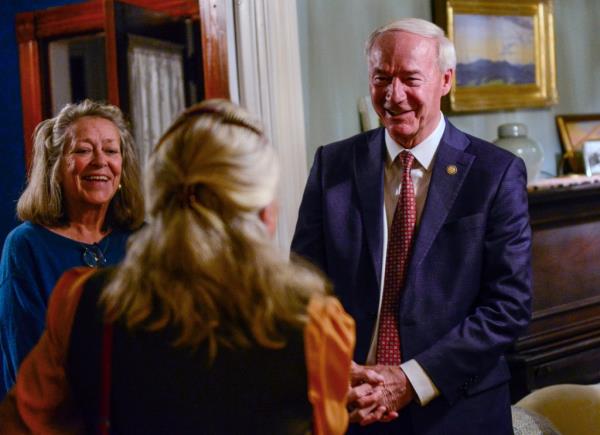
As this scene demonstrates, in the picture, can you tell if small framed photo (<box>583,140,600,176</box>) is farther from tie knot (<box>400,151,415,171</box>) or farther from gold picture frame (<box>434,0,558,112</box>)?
tie knot (<box>400,151,415,171</box>)

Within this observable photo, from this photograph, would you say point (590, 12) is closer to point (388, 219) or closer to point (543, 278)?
point (543, 278)

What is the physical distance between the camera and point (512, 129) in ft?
13.1

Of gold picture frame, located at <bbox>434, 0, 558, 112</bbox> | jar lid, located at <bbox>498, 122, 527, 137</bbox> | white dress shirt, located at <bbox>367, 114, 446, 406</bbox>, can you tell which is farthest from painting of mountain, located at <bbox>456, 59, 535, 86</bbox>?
white dress shirt, located at <bbox>367, 114, 446, 406</bbox>

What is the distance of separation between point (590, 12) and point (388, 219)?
A: 317 cm

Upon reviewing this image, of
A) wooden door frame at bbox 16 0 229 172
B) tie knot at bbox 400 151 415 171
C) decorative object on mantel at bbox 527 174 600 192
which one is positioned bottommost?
decorative object on mantel at bbox 527 174 600 192

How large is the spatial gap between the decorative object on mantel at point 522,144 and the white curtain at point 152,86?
1.56 m

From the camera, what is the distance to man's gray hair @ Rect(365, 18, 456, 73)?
84.1 inches

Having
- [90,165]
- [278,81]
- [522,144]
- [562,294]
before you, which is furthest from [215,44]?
[562,294]

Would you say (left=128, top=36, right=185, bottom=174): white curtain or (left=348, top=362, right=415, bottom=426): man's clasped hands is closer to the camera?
(left=348, top=362, right=415, bottom=426): man's clasped hands

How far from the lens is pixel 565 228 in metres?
3.79

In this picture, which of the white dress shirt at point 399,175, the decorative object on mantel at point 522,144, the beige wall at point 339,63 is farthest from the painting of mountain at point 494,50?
the white dress shirt at point 399,175

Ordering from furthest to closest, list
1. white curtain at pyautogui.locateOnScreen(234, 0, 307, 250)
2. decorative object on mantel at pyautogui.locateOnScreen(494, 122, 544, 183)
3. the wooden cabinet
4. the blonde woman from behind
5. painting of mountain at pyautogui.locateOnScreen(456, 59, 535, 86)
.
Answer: painting of mountain at pyautogui.locateOnScreen(456, 59, 535, 86) → decorative object on mantel at pyautogui.locateOnScreen(494, 122, 544, 183) → the wooden cabinet → white curtain at pyautogui.locateOnScreen(234, 0, 307, 250) → the blonde woman from behind

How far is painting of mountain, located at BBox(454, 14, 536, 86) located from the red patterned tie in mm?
2117

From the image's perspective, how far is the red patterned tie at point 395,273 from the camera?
2.02 meters
